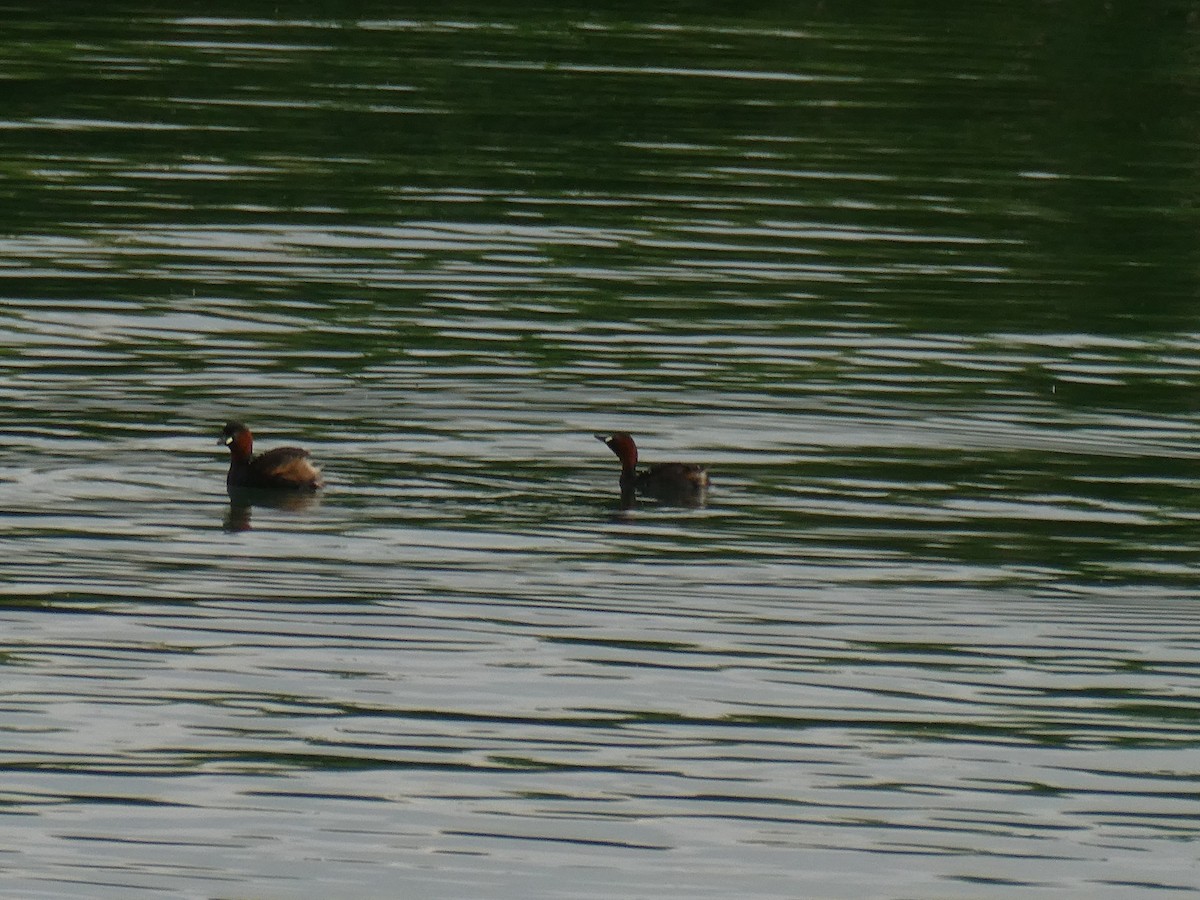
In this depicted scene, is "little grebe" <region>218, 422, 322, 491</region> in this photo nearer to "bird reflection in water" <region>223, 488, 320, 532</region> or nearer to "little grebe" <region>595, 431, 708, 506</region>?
"bird reflection in water" <region>223, 488, 320, 532</region>

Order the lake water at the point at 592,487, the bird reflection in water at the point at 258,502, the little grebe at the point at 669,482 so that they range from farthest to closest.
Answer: the little grebe at the point at 669,482
the bird reflection in water at the point at 258,502
the lake water at the point at 592,487

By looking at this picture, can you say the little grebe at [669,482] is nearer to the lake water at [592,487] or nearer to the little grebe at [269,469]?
the lake water at [592,487]

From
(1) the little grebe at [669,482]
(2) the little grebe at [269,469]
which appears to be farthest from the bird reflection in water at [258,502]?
(1) the little grebe at [669,482]

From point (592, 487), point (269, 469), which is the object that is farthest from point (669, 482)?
point (269, 469)

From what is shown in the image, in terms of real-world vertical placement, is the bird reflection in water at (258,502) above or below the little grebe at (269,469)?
below

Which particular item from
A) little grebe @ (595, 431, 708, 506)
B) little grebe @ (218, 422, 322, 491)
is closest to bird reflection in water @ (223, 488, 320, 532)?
little grebe @ (218, 422, 322, 491)

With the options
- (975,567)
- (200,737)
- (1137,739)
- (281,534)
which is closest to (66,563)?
(281,534)

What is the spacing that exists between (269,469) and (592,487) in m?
1.84

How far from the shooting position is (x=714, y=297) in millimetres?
23078

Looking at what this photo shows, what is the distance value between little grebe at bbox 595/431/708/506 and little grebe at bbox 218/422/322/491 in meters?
1.69

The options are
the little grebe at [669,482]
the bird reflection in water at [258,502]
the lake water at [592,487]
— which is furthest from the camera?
the little grebe at [669,482]

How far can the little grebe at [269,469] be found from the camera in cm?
1677

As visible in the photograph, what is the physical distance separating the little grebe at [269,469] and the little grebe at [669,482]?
5.55 ft

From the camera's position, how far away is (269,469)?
16.7 metres
